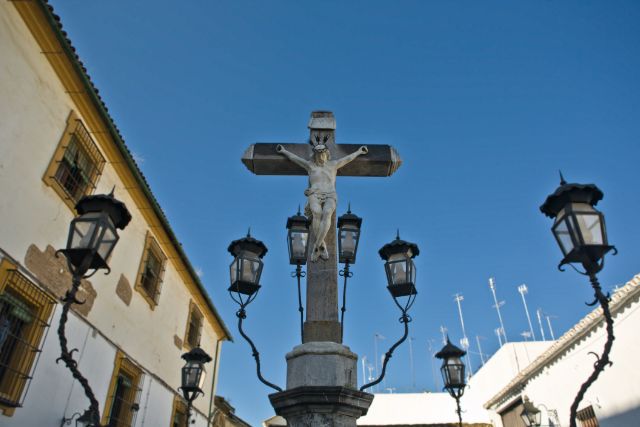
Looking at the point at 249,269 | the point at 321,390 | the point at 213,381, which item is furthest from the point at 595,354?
the point at 213,381

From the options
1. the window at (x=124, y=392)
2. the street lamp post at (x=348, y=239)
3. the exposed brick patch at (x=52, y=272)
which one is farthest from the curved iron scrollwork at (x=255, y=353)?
the window at (x=124, y=392)

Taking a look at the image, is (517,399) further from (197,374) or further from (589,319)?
(197,374)

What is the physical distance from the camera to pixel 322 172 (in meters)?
4.52

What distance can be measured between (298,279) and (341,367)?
951mm

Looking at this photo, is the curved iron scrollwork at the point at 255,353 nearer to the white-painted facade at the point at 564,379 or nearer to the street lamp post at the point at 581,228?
the street lamp post at the point at 581,228

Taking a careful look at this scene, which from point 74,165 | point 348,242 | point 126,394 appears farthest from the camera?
point 126,394

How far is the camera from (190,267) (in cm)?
1288

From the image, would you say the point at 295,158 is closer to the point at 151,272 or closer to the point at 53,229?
the point at 53,229

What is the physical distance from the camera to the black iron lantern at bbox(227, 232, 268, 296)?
3906 millimetres

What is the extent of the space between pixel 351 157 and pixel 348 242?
1.00m

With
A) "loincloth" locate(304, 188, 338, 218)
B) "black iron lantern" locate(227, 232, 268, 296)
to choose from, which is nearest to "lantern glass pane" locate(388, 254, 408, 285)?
"loincloth" locate(304, 188, 338, 218)

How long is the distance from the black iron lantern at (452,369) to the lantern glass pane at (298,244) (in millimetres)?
4368

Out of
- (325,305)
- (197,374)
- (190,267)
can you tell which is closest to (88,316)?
(197,374)

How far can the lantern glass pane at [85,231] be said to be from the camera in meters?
3.20
